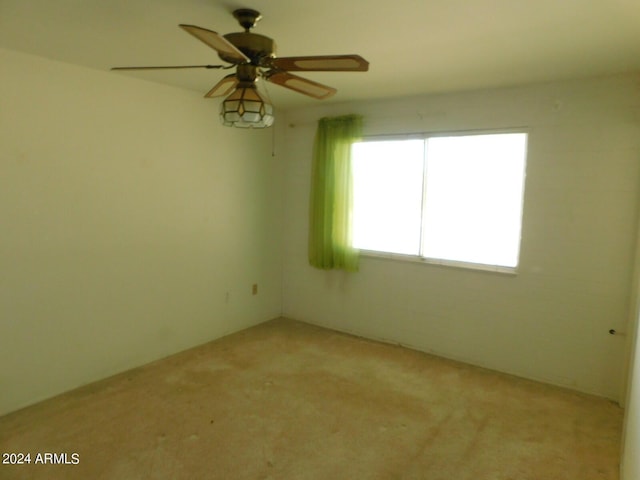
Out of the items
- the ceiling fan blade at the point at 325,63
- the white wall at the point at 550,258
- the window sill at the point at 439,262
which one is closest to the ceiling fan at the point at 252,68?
the ceiling fan blade at the point at 325,63

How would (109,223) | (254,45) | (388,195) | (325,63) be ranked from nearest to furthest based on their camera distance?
(325,63)
(254,45)
(109,223)
(388,195)

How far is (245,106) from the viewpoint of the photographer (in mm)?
1978

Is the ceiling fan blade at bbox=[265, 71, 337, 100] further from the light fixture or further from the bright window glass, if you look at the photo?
the bright window glass

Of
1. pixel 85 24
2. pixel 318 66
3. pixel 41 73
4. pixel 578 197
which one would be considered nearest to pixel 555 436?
pixel 578 197

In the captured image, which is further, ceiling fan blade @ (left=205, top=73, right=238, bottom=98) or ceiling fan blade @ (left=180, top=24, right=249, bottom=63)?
ceiling fan blade @ (left=205, top=73, right=238, bottom=98)

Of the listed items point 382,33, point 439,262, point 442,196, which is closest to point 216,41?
point 382,33

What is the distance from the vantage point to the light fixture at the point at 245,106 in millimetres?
→ 1978

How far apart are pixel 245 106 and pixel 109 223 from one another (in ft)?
5.74

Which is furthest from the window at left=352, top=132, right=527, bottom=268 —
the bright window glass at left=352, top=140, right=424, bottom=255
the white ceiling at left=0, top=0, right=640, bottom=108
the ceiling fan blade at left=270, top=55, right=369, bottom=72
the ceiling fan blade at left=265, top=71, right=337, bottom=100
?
the ceiling fan blade at left=270, top=55, right=369, bottom=72

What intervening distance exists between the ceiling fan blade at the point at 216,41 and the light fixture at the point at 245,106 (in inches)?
6.6

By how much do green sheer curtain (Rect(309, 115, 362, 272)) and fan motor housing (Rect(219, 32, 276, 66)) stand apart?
2101mm

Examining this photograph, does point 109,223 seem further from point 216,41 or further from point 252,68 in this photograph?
point 216,41

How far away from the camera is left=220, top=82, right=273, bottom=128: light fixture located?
6.49 feet

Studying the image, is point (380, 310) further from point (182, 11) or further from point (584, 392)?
point (182, 11)
